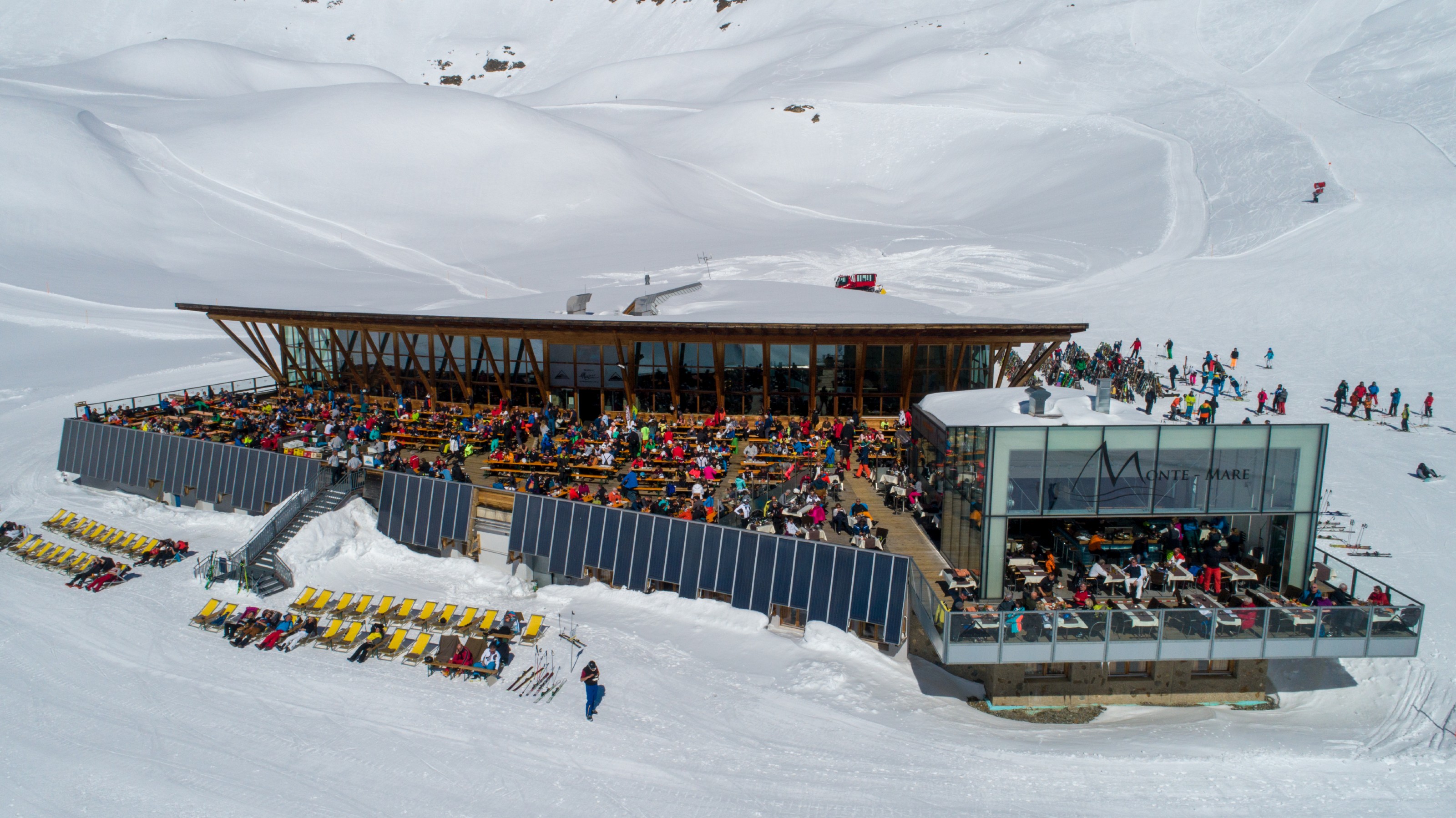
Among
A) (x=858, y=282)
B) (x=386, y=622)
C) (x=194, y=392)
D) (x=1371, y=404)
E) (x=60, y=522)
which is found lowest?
(x=386, y=622)

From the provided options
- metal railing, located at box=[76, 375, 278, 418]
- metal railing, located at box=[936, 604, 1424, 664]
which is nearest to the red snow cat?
metal railing, located at box=[76, 375, 278, 418]

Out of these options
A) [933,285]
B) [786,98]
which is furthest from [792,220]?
[786,98]

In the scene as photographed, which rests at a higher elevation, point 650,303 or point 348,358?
point 650,303

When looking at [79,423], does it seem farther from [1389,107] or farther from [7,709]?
[1389,107]

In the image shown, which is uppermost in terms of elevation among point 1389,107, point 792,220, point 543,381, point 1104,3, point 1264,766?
point 1104,3

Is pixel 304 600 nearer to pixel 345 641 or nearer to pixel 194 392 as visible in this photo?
pixel 345 641

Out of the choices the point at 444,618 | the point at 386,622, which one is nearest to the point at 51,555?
the point at 386,622

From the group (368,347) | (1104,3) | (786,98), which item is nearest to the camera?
(368,347)

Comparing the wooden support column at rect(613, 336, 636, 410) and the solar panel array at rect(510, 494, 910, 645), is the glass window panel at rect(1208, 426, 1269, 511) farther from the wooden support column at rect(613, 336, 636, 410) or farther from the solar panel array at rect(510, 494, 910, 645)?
the wooden support column at rect(613, 336, 636, 410)
